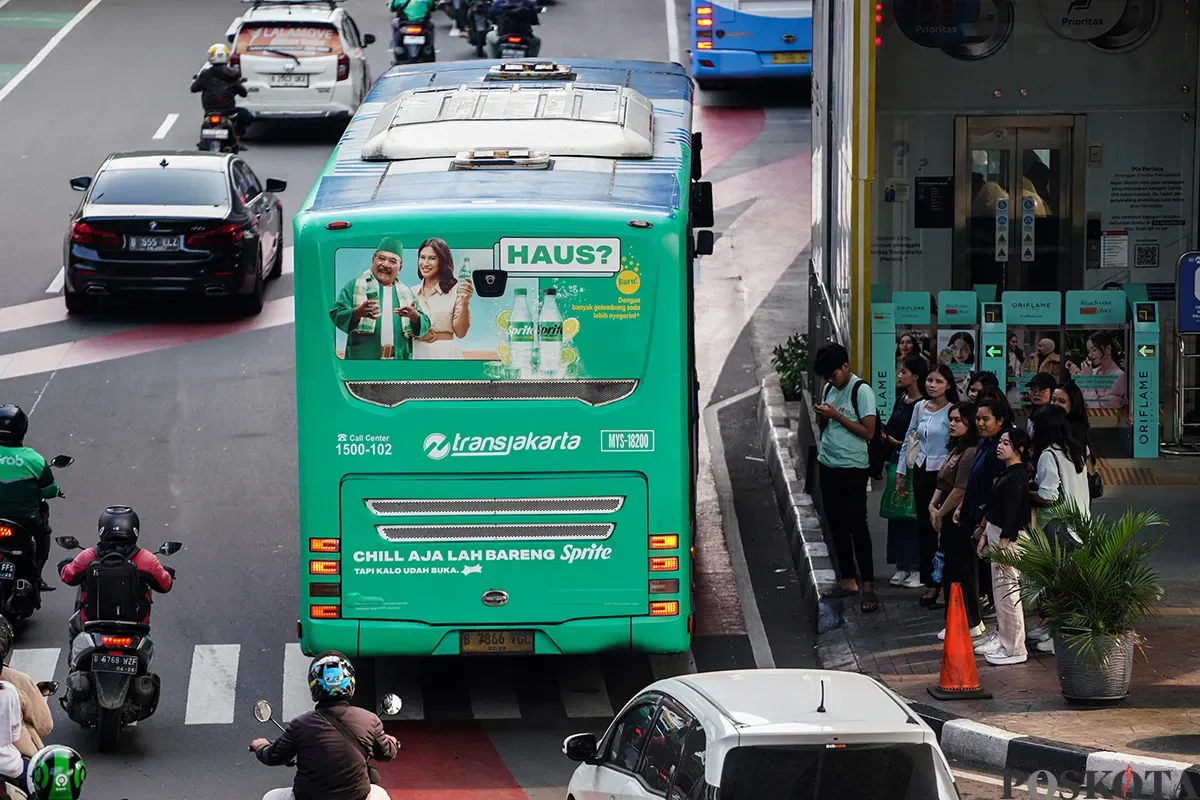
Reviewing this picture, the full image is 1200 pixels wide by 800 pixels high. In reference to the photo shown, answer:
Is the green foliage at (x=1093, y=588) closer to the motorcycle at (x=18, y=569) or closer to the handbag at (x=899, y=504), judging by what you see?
the handbag at (x=899, y=504)

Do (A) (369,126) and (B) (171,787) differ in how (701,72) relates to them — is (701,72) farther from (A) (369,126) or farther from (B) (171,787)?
(B) (171,787)

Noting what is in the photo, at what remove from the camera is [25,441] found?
59.4ft

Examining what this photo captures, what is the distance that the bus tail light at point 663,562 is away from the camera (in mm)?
12234

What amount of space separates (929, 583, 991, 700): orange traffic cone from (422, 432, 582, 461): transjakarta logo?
252 cm

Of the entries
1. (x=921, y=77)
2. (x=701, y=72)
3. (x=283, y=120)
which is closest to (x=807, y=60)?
(x=701, y=72)

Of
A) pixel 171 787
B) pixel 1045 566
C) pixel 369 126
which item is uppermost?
pixel 369 126

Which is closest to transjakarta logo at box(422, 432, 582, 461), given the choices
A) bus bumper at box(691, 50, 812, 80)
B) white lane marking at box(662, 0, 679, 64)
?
bus bumper at box(691, 50, 812, 80)

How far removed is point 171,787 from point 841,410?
5221 mm

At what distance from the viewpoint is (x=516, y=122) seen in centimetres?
1355

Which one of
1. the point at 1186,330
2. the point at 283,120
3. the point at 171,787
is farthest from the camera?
the point at 283,120

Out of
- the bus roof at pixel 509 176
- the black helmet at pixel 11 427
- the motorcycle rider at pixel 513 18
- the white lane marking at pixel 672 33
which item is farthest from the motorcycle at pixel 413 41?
the black helmet at pixel 11 427

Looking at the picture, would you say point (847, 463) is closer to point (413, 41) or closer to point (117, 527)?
point (117, 527)

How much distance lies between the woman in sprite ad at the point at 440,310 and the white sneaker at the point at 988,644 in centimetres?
346

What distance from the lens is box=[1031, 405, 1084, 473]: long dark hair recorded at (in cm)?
1251
